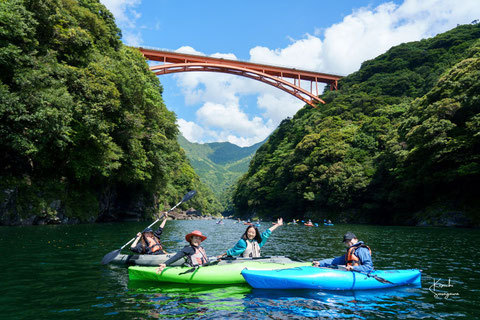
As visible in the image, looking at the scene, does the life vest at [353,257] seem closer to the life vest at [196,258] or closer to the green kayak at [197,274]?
the green kayak at [197,274]

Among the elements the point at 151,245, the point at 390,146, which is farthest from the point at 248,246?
the point at 390,146

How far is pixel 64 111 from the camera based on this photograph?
15781 millimetres

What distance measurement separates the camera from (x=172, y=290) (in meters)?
6.30

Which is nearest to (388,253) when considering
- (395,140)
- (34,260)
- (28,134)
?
(34,260)

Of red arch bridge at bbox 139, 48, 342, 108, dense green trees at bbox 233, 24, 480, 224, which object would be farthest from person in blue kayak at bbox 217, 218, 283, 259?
red arch bridge at bbox 139, 48, 342, 108

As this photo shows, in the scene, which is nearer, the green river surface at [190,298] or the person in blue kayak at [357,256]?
the green river surface at [190,298]

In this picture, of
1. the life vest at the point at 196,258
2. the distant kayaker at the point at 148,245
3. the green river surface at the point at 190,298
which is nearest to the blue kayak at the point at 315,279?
the green river surface at the point at 190,298

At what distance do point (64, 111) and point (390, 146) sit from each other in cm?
3259

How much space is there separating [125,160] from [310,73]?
50.0 metres

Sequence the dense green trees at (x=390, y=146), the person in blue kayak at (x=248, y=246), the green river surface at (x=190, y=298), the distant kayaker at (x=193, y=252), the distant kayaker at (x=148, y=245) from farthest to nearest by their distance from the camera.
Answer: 1. the dense green trees at (x=390, y=146)
2. the distant kayaker at (x=148, y=245)
3. the person in blue kayak at (x=248, y=246)
4. the distant kayaker at (x=193, y=252)
5. the green river surface at (x=190, y=298)

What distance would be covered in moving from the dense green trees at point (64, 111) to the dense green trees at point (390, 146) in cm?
2460

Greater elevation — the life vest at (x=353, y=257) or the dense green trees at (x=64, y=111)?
the dense green trees at (x=64, y=111)

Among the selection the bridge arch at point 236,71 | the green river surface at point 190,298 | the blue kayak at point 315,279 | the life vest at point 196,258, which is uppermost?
the bridge arch at point 236,71

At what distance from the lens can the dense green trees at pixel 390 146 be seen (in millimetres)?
26125
